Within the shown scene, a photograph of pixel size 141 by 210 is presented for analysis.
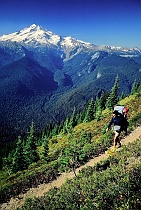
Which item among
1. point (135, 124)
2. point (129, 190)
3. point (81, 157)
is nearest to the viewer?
point (129, 190)

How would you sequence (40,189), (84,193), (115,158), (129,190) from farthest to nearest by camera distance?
(40,189) → (115,158) → (84,193) → (129,190)

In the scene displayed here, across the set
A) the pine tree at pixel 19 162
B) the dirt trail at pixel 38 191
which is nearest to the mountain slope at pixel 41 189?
the dirt trail at pixel 38 191

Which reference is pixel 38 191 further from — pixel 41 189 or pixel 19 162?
pixel 19 162

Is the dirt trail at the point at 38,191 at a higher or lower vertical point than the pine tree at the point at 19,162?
higher

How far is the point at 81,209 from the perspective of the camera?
12977 mm

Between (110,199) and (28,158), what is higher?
(110,199)

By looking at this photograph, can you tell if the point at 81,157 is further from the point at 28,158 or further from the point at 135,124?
the point at 28,158

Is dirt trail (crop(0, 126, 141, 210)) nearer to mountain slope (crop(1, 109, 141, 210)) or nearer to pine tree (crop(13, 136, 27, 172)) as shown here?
mountain slope (crop(1, 109, 141, 210))

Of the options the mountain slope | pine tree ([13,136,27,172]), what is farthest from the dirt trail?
pine tree ([13,136,27,172])

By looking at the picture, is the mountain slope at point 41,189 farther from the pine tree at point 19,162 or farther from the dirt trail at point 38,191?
the pine tree at point 19,162

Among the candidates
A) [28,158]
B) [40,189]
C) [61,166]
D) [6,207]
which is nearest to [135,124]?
[61,166]

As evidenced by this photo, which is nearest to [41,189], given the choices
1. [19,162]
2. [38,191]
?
[38,191]

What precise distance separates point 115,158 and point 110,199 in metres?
9.42

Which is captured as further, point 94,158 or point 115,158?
point 94,158
